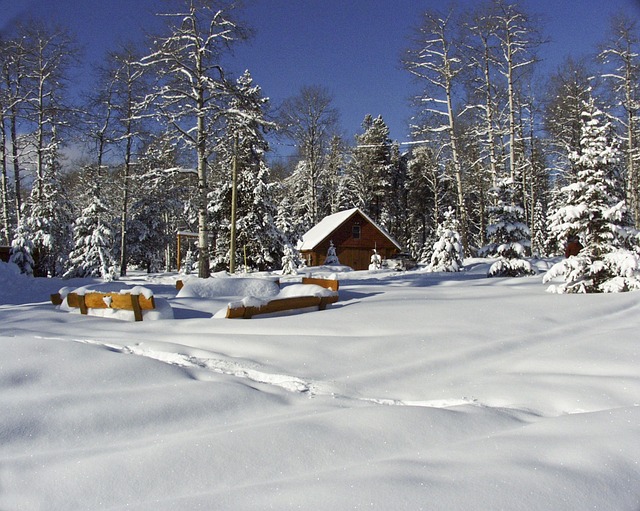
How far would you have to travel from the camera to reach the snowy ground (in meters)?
2.24

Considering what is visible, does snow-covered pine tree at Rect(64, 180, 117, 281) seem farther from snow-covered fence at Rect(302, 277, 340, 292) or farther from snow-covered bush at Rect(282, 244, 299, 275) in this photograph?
snow-covered fence at Rect(302, 277, 340, 292)

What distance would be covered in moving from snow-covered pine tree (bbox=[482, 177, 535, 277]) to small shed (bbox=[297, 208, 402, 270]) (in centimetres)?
1610

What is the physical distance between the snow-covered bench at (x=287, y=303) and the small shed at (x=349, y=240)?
25187 millimetres

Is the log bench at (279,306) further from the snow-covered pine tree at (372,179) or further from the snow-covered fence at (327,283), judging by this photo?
the snow-covered pine tree at (372,179)

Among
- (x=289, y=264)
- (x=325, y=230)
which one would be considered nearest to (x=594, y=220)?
(x=289, y=264)

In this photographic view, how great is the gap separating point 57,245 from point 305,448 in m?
27.2

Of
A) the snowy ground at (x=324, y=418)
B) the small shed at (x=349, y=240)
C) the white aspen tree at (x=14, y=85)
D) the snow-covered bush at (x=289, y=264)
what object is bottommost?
the snowy ground at (x=324, y=418)

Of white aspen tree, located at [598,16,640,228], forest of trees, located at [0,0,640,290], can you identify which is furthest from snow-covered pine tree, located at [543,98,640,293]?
white aspen tree, located at [598,16,640,228]

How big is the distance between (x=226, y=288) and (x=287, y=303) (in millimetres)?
2755

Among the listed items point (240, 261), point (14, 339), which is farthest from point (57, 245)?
point (14, 339)

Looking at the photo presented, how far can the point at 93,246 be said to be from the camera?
24.2 metres

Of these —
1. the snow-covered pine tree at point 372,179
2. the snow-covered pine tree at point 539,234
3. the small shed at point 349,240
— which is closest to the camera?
the small shed at point 349,240

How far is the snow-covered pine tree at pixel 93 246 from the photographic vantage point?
23.7m

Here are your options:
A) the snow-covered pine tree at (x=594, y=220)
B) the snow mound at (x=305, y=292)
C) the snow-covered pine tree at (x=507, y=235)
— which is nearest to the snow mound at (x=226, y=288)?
the snow mound at (x=305, y=292)
